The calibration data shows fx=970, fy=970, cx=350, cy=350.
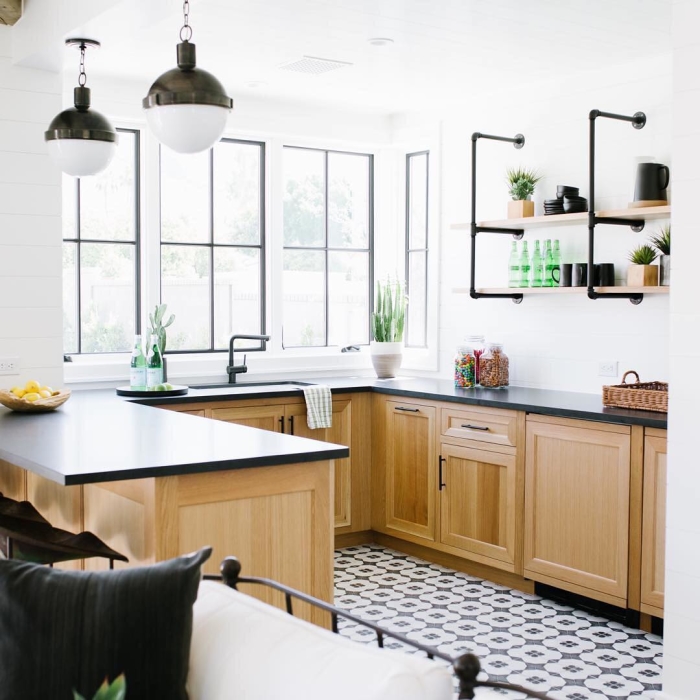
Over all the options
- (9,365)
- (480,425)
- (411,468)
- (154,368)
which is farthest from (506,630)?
(9,365)

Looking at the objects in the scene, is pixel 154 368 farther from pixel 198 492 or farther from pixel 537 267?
pixel 198 492

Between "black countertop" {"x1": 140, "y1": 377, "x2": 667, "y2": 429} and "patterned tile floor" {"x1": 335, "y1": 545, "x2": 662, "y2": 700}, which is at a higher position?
"black countertop" {"x1": 140, "y1": 377, "x2": 667, "y2": 429}

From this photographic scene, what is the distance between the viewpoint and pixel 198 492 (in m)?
2.74

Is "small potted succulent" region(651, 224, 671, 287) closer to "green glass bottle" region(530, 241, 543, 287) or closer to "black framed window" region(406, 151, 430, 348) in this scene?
"green glass bottle" region(530, 241, 543, 287)

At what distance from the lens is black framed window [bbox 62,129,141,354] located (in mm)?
5195

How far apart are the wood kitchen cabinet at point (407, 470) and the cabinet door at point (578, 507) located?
0.68 metres

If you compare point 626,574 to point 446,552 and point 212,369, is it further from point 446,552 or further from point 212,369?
point 212,369

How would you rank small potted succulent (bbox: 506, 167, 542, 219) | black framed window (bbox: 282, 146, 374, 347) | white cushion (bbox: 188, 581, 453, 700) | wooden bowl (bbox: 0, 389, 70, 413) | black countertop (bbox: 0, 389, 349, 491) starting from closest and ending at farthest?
white cushion (bbox: 188, 581, 453, 700), black countertop (bbox: 0, 389, 349, 491), wooden bowl (bbox: 0, 389, 70, 413), small potted succulent (bbox: 506, 167, 542, 219), black framed window (bbox: 282, 146, 374, 347)

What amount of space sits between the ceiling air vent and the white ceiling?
0.05 metres

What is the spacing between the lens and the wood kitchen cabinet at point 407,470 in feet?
16.5

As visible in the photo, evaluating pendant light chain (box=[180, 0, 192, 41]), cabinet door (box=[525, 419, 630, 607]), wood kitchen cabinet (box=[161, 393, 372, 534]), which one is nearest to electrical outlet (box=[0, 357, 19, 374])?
wood kitchen cabinet (box=[161, 393, 372, 534])

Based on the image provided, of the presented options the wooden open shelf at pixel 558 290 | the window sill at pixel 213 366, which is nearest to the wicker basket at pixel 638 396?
the wooden open shelf at pixel 558 290

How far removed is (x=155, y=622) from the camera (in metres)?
1.66

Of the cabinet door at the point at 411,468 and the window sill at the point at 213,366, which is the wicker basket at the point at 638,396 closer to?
the cabinet door at the point at 411,468
